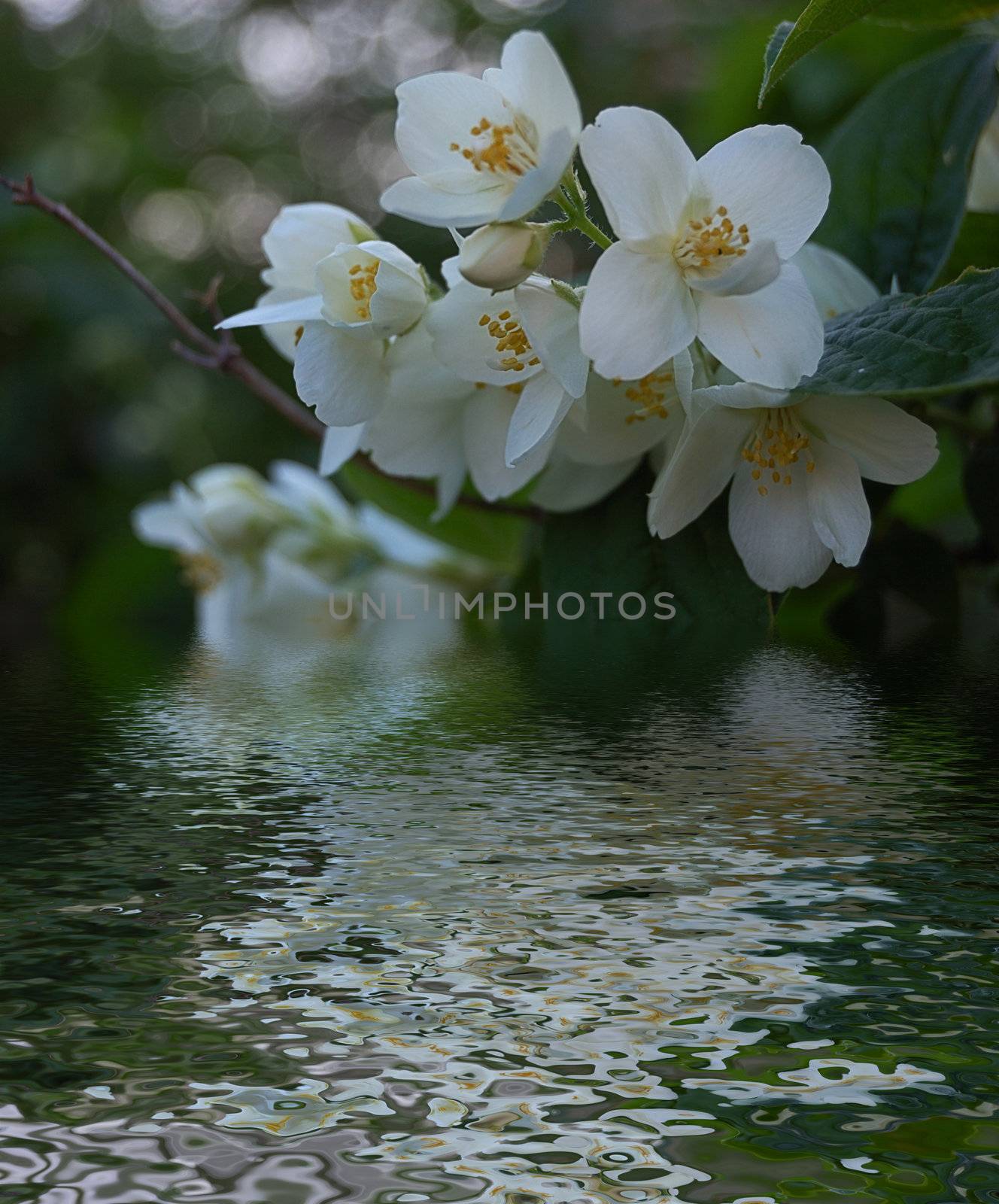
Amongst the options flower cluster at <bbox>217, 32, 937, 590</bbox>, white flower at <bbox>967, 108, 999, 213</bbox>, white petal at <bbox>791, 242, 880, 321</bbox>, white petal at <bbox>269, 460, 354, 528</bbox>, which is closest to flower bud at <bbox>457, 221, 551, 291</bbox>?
flower cluster at <bbox>217, 32, 937, 590</bbox>

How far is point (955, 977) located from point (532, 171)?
0.15 meters

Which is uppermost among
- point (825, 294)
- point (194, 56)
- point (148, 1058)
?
point (194, 56)

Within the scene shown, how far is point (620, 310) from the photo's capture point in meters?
0.23

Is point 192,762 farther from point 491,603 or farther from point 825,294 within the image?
point 491,603

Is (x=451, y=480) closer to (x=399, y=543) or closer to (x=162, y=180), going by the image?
(x=399, y=543)

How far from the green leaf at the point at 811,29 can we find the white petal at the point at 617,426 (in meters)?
0.07

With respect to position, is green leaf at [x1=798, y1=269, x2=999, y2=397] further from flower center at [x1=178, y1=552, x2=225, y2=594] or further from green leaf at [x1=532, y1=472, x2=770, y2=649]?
flower center at [x1=178, y1=552, x2=225, y2=594]

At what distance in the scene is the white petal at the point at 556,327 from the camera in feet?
0.78

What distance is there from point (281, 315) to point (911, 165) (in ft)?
0.60

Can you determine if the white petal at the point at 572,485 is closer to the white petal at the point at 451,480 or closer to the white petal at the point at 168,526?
the white petal at the point at 451,480

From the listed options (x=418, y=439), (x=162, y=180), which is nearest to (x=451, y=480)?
(x=418, y=439)

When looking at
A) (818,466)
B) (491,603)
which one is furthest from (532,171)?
(491,603)

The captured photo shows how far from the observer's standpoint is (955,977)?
0.14 meters

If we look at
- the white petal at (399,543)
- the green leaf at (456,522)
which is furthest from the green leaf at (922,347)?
the white petal at (399,543)
